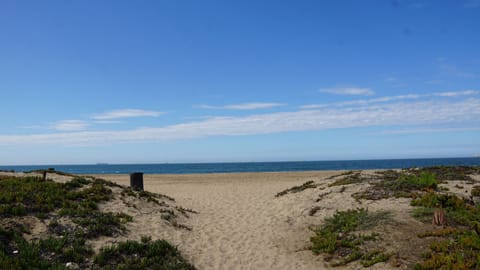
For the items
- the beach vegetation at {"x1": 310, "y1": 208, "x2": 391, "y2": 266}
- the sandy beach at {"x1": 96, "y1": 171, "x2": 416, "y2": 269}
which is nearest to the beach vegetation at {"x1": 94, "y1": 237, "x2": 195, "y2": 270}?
the sandy beach at {"x1": 96, "y1": 171, "x2": 416, "y2": 269}

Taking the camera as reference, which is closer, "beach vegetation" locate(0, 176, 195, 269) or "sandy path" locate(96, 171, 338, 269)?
"beach vegetation" locate(0, 176, 195, 269)

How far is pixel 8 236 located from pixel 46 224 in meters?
1.35

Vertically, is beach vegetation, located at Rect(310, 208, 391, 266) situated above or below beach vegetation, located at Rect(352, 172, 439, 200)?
below

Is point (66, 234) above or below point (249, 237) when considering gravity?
above

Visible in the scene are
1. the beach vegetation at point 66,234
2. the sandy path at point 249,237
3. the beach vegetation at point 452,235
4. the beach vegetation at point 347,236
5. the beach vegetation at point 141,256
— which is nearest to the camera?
the beach vegetation at point 452,235

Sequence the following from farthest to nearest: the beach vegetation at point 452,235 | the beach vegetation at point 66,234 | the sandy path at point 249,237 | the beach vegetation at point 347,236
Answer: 1. the sandy path at point 249,237
2. the beach vegetation at point 347,236
3. the beach vegetation at point 66,234
4. the beach vegetation at point 452,235

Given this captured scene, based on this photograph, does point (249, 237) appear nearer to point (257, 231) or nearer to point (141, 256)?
point (257, 231)

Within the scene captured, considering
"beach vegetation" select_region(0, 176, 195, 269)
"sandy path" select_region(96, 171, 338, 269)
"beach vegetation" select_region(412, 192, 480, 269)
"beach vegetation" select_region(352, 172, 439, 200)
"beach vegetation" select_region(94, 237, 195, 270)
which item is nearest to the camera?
"beach vegetation" select_region(412, 192, 480, 269)

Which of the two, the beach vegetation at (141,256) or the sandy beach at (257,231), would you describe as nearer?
the beach vegetation at (141,256)

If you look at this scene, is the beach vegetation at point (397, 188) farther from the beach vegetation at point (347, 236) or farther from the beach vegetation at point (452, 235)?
the beach vegetation at point (347, 236)

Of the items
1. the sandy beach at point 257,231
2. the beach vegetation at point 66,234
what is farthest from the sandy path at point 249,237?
the beach vegetation at point 66,234

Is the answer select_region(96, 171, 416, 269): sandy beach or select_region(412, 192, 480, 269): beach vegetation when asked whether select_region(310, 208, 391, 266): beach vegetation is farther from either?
select_region(412, 192, 480, 269): beach vegetation

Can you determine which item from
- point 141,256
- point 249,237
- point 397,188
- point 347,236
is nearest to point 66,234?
point 141,256

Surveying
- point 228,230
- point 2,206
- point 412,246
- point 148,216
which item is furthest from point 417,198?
point 2,206
